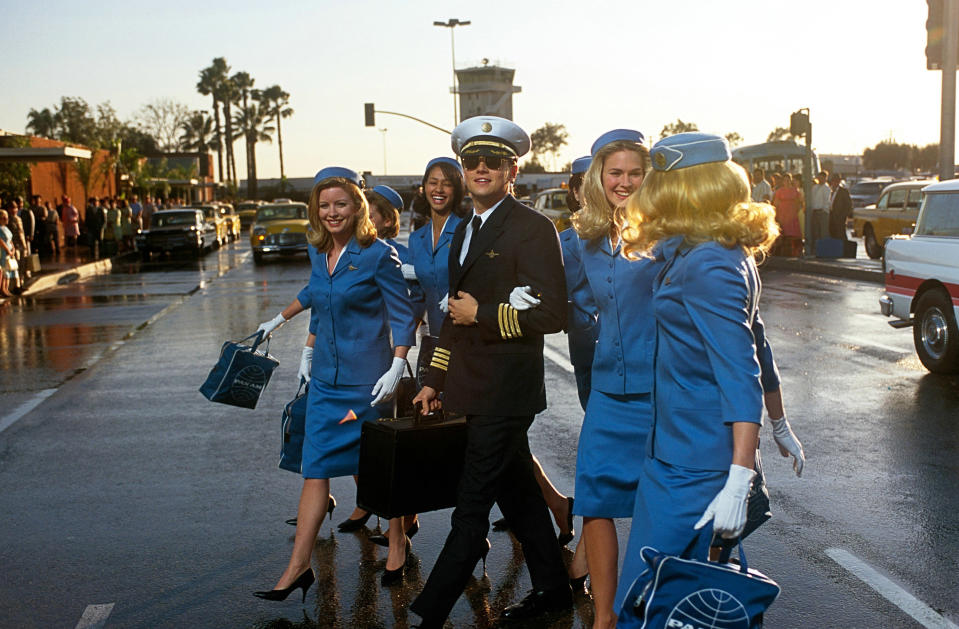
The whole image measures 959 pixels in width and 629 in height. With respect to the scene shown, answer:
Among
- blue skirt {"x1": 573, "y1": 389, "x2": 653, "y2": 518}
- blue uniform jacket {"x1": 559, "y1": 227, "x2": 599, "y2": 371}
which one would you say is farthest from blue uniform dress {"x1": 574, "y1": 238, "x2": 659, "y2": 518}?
blue uniform jacket {"x1": 559, "y1": 227, "x2": 599, "y2": 371}

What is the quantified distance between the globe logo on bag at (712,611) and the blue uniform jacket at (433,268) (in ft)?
9.67

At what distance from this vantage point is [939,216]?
32.3 ft

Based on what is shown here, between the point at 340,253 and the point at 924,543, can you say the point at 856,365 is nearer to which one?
the point at 924,543

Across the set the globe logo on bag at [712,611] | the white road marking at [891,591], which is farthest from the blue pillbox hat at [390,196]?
the globe logo on bag at [712,611]

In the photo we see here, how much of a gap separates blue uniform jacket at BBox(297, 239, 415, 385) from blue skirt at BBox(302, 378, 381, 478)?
5 centimetres

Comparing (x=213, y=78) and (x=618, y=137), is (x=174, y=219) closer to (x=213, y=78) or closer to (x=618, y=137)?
(x=618, y=137)

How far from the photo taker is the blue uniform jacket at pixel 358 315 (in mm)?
4652

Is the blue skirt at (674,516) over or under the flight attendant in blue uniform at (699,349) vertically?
under

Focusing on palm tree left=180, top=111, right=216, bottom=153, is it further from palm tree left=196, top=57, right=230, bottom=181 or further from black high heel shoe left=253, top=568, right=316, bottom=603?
black high heel shoe left=253, top=568, right=316, bottom=603

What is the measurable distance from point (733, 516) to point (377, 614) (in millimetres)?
1977

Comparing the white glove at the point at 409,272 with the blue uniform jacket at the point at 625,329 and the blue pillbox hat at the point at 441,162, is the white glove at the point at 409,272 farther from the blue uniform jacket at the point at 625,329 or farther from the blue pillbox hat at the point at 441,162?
the blue uniform jacket at the point at 625,329

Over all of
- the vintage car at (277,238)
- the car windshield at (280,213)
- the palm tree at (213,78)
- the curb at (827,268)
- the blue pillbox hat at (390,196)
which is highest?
the palm tree at (213,78)

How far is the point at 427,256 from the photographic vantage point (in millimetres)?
5594

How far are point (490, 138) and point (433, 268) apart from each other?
5.24 feet
